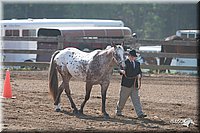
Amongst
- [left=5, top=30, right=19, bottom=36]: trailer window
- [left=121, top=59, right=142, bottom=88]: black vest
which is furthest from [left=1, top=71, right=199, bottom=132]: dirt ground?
[left=5, top=30, right=19, bottom=36]: trailer window

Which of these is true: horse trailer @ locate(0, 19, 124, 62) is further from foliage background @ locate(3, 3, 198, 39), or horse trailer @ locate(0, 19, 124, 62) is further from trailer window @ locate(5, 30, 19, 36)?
foliage background @ locate(3, 3, 198, 39)

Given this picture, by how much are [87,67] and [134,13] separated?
166ft

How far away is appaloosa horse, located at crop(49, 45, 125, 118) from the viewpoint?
39.5 feet

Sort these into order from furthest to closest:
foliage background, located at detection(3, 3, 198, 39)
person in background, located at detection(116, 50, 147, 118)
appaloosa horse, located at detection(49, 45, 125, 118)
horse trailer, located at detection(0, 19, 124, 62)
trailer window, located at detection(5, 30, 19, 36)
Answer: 1. foliage background, located at detection(3, 3, 198, 39)
2. trailer window, located at detection(5, 30, 19, 36)
3. horse trailer, located at detection(0, 19, 124, 62)
4. appaloosa horse, located at detection(49, 45, 125, 118)
5. person in background, located at detection(116, 50, 147, 118)

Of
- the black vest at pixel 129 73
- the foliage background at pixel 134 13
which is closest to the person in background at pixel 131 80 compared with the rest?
the black vest at pixel 129 73

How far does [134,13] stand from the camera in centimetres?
6228

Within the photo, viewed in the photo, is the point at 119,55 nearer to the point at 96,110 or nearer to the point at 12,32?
the point at 96,110

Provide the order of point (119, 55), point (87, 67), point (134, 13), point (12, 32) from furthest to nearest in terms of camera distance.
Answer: point (134, 13), point (12, 32), point (87, 67), point (119, 55)

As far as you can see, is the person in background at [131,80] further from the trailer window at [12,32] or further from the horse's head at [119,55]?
the trailer window at [12,32]

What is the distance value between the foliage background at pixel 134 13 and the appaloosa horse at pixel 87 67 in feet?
133

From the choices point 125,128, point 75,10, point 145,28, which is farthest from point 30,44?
point 145,28

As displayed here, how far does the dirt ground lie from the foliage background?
3574 cm

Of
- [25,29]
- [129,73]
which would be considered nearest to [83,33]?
[25,29]

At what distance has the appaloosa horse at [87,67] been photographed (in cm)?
1205
